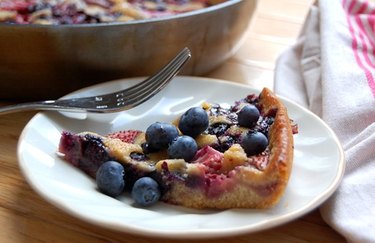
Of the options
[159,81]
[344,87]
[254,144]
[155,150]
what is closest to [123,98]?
[159,81]

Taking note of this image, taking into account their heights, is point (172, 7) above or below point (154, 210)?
above

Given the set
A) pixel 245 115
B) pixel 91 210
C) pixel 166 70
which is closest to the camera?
pixel 91 210

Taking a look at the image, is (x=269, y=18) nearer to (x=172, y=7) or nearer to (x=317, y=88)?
(x=172, y=7)

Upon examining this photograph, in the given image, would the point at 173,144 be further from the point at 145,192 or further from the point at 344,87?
the point at 344,87

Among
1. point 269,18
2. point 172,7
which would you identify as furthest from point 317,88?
point 269,18

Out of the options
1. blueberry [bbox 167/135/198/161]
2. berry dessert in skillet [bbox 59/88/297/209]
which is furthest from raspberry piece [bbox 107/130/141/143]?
blueberry [bbox 167/135/198/161]
